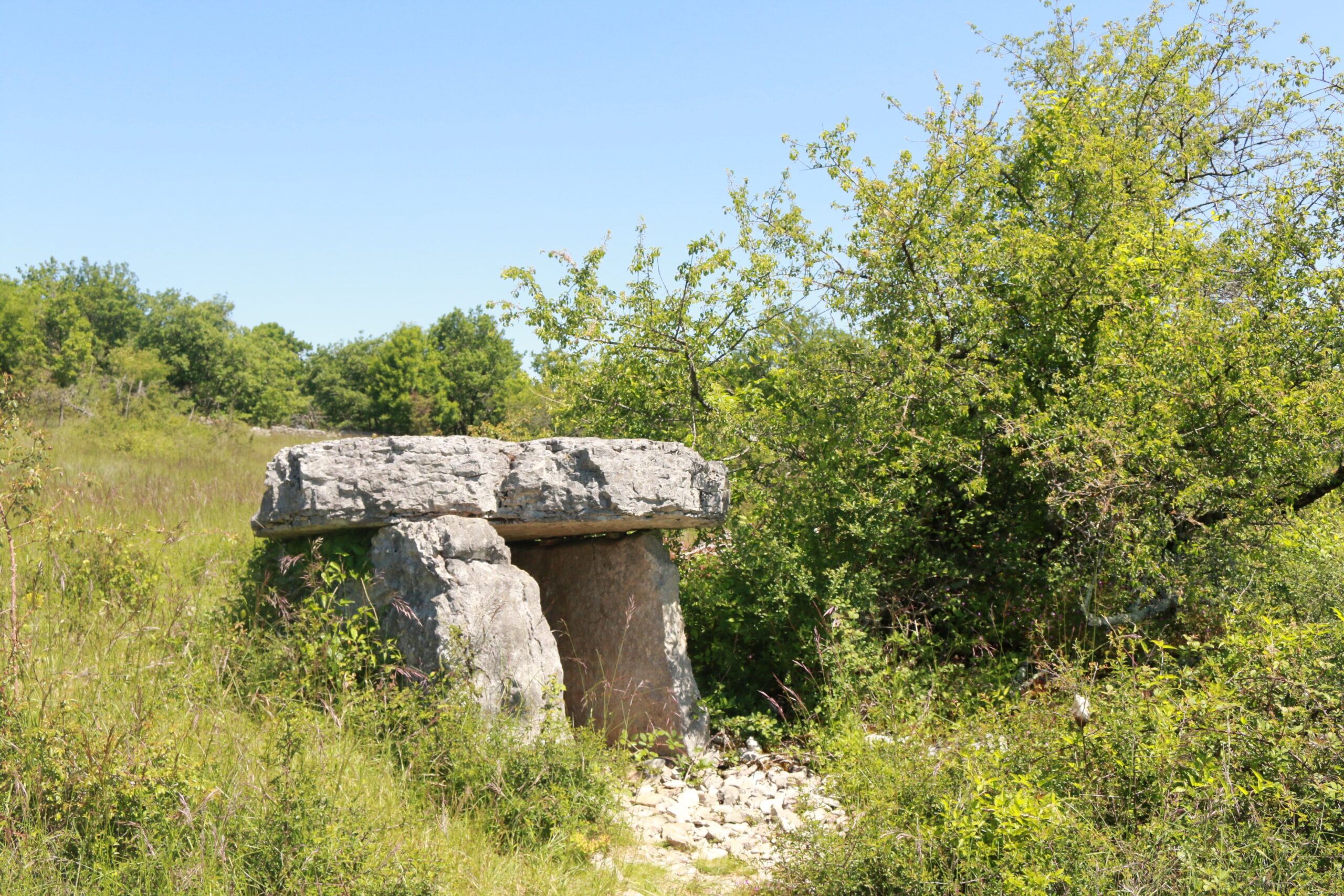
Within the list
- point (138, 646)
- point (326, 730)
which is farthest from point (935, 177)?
point (138, 646)

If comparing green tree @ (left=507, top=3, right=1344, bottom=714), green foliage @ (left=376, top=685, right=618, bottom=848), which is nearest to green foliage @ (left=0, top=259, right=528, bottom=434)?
green tree @ (left=507, top=3, right=1344, bottom=714)

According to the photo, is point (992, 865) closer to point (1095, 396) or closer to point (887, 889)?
point (887, 889)

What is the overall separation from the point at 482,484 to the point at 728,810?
2.48 m

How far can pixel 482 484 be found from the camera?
5898 millimetres

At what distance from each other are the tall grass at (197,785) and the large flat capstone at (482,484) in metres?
0.86

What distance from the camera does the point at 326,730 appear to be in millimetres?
4680

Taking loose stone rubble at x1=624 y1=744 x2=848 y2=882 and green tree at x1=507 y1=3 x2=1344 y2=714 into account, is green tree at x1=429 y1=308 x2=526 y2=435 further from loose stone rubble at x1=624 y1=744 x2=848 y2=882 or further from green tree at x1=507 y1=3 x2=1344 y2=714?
loose stone rubble at x1=624 y1=744 x2=848 y2=882

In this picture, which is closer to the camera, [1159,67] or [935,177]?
[935,177]

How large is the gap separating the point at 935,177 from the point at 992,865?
5.45m

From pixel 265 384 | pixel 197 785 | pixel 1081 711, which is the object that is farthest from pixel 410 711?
pixel 265 384

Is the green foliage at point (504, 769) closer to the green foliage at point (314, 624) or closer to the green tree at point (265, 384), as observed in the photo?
the green foliage at point (314, 624)

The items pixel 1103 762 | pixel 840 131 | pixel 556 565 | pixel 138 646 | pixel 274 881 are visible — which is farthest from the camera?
pixel 840 131

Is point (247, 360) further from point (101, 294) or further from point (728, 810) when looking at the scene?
point (728, 810)

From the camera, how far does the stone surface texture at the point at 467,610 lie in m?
5.41
